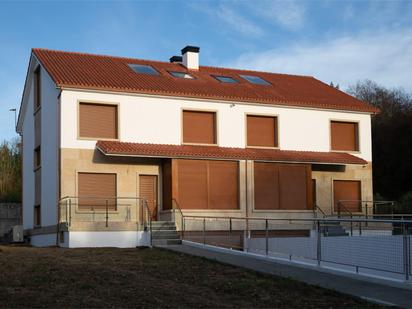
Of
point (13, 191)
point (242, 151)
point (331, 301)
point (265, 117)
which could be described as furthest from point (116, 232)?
point (13, 191)

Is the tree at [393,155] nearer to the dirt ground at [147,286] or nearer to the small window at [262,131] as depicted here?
the small window at [262,131]

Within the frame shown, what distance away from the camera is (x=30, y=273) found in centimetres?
1330

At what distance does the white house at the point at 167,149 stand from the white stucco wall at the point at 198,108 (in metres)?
0.04

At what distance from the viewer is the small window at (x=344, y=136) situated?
98.3 feet

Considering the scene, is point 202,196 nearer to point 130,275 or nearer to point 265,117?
point 265,117

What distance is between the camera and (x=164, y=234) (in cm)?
2295

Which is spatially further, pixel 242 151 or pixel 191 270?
pixel 242 151

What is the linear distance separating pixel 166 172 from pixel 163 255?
8147 millimetres

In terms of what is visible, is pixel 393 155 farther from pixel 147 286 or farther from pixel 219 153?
pixel 147 286

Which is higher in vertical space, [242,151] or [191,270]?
[242,151]

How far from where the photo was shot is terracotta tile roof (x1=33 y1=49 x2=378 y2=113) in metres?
25.8

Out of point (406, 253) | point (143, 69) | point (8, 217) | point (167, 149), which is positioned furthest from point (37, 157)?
point (406, 253)

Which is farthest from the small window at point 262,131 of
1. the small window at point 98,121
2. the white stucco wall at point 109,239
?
the white stucco wall at point 109,239

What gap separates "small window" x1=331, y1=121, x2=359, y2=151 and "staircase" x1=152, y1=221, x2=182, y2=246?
32.0 ft
